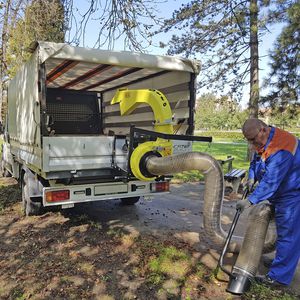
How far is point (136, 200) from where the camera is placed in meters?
7.15

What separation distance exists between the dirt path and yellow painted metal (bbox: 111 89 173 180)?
108 cm

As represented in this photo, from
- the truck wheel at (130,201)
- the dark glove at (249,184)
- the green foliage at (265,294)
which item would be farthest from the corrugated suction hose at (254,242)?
the truck wheel at (130,201)

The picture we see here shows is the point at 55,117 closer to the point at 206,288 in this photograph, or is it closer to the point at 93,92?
the point at 93,92

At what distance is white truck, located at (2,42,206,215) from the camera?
15.8 ft

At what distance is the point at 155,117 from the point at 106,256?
2100mm

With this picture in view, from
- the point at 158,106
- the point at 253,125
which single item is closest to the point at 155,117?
the point at 158,106

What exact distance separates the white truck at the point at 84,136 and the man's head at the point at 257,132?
1632 mm

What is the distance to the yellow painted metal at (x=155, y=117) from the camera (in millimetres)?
4730

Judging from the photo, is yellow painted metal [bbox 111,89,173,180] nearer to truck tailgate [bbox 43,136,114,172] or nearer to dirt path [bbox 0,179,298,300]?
truck tailgate [bbox 43,136,114,172]

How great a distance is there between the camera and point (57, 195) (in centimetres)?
506

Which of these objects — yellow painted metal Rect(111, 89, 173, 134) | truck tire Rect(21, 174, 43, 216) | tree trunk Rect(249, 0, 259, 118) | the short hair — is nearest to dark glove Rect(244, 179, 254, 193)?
the short hair

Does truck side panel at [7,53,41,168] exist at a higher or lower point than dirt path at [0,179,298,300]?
higher

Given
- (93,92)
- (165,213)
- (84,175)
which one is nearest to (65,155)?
(84,175)

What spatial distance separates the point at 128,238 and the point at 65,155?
1502 mm
